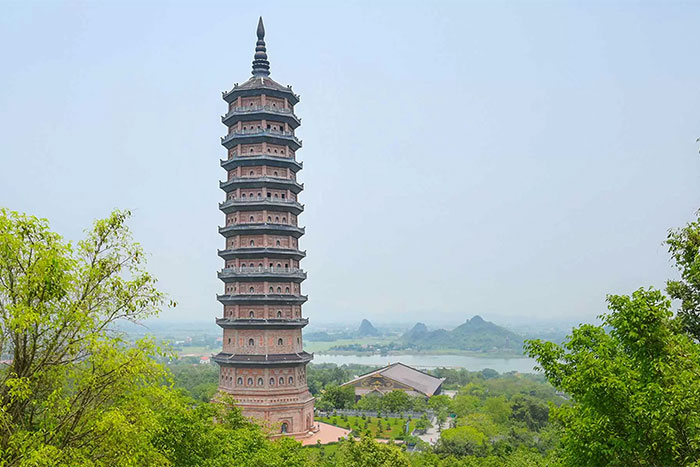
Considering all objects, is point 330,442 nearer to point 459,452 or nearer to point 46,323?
point 459,452

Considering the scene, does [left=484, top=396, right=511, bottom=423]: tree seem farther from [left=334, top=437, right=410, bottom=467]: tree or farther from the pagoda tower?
[left=334, top=437, right=410, bottom=467]: tree

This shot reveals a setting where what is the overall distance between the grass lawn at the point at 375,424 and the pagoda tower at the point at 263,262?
7.26 metres

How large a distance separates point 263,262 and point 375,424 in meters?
18.6

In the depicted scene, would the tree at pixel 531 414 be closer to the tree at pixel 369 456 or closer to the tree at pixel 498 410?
the tree at pixel 498 410

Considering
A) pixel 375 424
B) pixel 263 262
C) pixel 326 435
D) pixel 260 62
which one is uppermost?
pixel 260 62

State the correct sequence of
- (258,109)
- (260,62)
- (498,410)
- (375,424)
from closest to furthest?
1. (258,109)
2. (260,62)
3. (375,424)
4. (498,410)

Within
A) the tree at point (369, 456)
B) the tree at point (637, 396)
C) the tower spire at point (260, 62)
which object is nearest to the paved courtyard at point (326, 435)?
the tree at point (369, 456)

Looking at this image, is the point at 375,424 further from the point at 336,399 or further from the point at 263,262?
the point at 263,262

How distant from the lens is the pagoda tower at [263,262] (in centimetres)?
3641

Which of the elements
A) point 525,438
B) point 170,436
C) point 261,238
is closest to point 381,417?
point 525,438

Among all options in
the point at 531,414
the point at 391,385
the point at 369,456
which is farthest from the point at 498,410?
the point at 369,456

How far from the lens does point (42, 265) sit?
10852 millimetres

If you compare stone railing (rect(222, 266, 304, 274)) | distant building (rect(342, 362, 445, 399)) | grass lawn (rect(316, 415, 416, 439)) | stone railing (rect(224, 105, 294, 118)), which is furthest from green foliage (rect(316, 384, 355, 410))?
stone railing (rect(224, 105, 294, 118))

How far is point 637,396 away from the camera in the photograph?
10.4 metres
